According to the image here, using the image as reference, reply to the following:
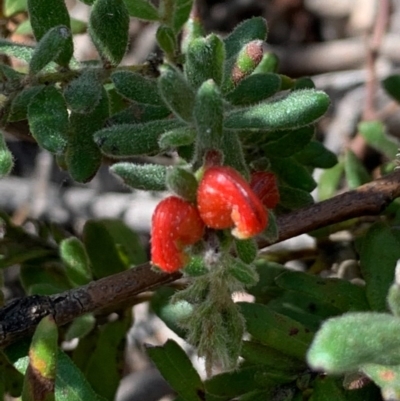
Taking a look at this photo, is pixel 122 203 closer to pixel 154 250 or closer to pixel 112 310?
pixel 112 310

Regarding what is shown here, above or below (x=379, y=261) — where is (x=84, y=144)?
above

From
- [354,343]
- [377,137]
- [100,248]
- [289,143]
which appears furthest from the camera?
[377,137]

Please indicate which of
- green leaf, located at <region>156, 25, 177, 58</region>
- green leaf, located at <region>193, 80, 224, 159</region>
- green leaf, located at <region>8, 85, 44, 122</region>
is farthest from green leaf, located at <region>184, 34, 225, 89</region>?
green leaf, located at <region>156, 25, 177, 58</region>

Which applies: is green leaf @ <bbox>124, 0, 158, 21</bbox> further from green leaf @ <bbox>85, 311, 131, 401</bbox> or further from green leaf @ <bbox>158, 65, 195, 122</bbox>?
green leaf @ <bbox>85, 311, 131, 401</bbox>

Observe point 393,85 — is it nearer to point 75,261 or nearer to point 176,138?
point 75,261

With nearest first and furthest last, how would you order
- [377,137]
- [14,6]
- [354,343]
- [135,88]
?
[354,343] → [135,88] → [14,6] → [377,137]

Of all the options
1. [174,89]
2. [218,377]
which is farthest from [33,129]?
[218,377]

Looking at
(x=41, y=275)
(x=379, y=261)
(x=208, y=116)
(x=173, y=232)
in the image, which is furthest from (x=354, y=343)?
(x=41, y=275)
